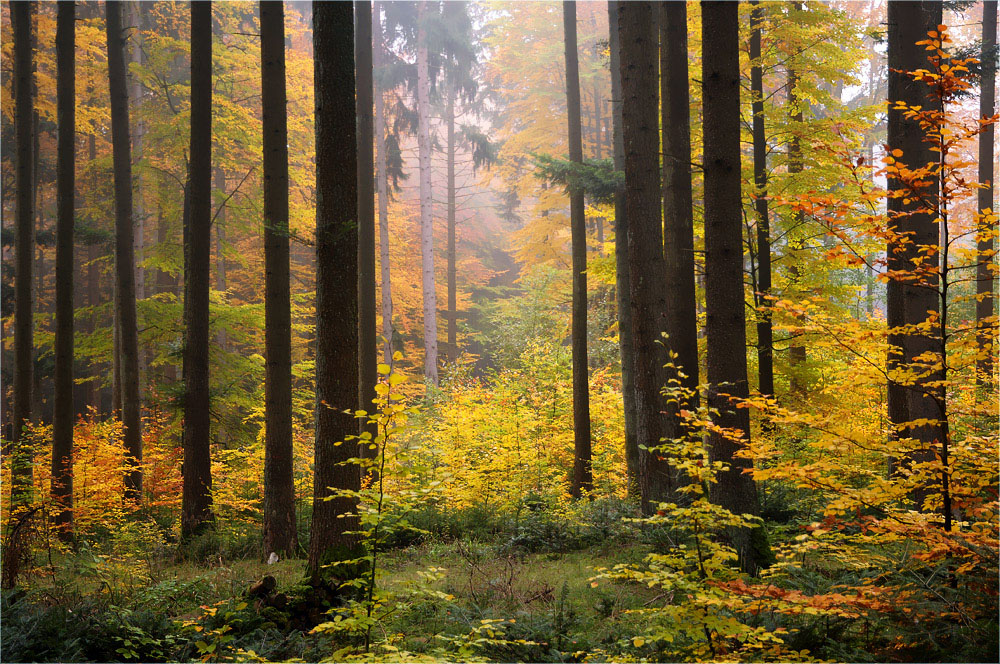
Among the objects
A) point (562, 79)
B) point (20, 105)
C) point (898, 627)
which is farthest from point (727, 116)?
point (562, 79)

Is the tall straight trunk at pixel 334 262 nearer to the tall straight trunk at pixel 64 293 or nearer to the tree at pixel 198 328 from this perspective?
the tree at pixel 198 328

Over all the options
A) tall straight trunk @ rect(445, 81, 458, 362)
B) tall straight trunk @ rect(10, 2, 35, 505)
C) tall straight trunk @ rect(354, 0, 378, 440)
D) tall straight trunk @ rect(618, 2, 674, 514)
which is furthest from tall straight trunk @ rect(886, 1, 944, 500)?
tall straight trunk @ rect(445, 81, 458, 362)

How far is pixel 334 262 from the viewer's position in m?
6.03

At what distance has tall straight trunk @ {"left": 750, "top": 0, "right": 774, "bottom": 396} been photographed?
10.7 meters

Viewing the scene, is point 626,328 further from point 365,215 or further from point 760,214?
point 365,215

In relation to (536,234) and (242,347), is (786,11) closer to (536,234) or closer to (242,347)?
(536,234)

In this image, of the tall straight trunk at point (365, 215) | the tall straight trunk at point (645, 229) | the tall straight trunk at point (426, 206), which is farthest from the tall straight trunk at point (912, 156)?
the tall straight trunk at point (426, 206)

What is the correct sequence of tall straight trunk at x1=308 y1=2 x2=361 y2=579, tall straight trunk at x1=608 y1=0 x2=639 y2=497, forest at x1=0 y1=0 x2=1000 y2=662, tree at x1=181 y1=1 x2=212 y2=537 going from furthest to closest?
tall straight trunk at x1=608 y1=0 x2=639 y2=497, tree at x1=181 y1=1 x2=212 y2=537, tall straight trunk at x1=308 y1=2 x2=361 y2=579, forest at x1=0 y1=0 x2=1000 y2=662

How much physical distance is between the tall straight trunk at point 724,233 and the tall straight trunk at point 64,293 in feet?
33.4

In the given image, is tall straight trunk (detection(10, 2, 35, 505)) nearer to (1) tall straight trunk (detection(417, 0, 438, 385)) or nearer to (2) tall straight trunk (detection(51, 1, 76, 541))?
(2) tall straight trunk (detection(51, 1, 76, 541))

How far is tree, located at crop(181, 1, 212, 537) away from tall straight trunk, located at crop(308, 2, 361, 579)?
4162 millimetres

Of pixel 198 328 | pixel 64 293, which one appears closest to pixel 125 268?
pixel 64 293

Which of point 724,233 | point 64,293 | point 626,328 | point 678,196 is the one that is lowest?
point 626,328

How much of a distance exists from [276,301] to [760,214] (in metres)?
8.31
